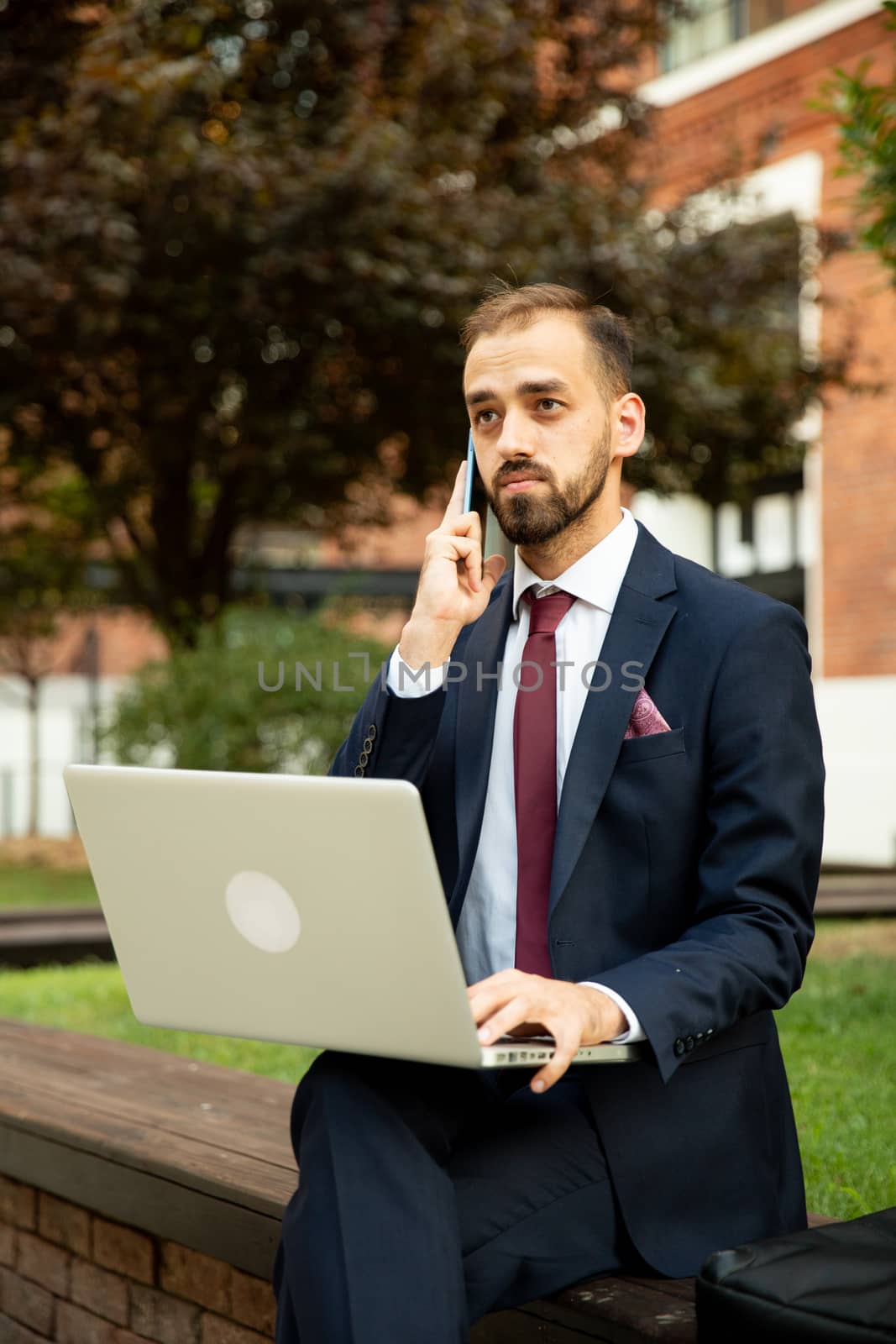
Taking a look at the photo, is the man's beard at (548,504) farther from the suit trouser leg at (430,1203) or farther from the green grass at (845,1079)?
the green grass at (845,1079)

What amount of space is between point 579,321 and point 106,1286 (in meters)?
2.28

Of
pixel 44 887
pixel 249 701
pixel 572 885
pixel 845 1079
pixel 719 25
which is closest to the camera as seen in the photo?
pixel 572 885

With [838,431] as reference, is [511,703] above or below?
below

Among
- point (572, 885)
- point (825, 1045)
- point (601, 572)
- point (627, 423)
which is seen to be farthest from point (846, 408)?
point (572, 885)

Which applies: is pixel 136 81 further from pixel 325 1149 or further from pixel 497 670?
pixel 325 1149

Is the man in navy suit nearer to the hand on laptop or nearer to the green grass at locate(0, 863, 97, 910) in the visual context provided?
the hand on laptop

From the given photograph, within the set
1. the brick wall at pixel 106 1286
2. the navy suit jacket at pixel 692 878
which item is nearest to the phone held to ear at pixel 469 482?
the navy suit jacket at pixel 692 878

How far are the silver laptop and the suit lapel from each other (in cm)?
36

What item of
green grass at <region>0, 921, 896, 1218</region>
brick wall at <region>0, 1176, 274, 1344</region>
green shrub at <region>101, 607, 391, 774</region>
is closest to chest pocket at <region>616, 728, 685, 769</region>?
brick wall at <region>0, 1176, 274, 1344</region>

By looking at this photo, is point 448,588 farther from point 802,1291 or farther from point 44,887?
point 44,887

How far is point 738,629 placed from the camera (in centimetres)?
230

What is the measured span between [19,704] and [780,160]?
38.5ft

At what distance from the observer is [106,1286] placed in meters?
3.30

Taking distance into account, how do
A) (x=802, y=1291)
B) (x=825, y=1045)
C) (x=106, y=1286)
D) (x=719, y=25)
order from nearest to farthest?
1. (x=802, y=1291)
2. (x=106, y=1286)
3. (x=825, y=1045)
4. (x=719, y=25)
